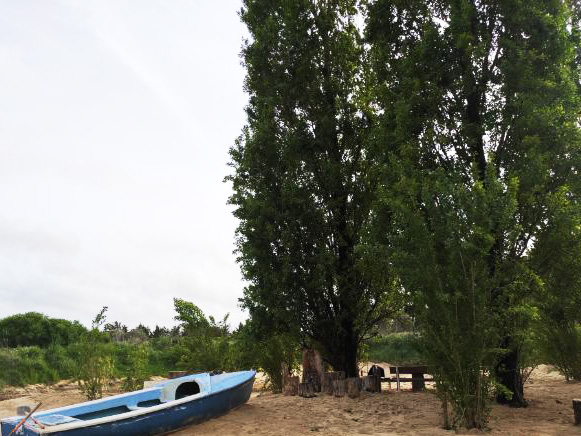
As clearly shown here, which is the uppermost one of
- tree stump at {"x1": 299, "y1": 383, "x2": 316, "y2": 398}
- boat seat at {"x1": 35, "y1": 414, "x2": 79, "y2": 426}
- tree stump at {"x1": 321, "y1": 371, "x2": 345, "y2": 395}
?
tree stump at {"x1": 321, "y1": 371, "x2": 345, "y2": 395}

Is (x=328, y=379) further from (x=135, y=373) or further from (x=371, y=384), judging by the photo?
(x=135, y=373)

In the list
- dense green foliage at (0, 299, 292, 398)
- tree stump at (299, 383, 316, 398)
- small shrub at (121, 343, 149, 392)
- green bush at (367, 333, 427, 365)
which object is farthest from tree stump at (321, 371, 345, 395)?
green bush at (367, 333, 427, 365)

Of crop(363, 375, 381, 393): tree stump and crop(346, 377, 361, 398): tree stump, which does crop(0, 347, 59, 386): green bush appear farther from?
crop(346, 377, 361, 398): tree stump

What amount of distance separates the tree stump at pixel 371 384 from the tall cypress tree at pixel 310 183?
3.68 ft

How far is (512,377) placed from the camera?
11109 mm

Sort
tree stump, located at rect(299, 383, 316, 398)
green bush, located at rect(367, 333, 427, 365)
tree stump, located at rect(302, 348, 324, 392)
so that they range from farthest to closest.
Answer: green bush, located at rect(367, 333, 427, 365) → tree stump, located at rect(302, 348, 324, 392) → tree stump, located at rect(299, 383, 316, 398)

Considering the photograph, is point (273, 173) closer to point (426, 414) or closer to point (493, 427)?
point (426, 414)

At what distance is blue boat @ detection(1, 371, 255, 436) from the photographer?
7.49m

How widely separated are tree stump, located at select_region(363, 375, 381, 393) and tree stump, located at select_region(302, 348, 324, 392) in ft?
3.79

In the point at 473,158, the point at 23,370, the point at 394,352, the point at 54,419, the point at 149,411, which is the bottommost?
the point at 54,419

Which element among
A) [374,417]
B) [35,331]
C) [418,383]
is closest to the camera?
[374,417]

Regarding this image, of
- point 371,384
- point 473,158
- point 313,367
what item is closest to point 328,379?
point 313,367

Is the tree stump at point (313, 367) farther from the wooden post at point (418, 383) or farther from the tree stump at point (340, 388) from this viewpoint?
the wooden post at point (418, 383)

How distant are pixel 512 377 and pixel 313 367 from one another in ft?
15.9
